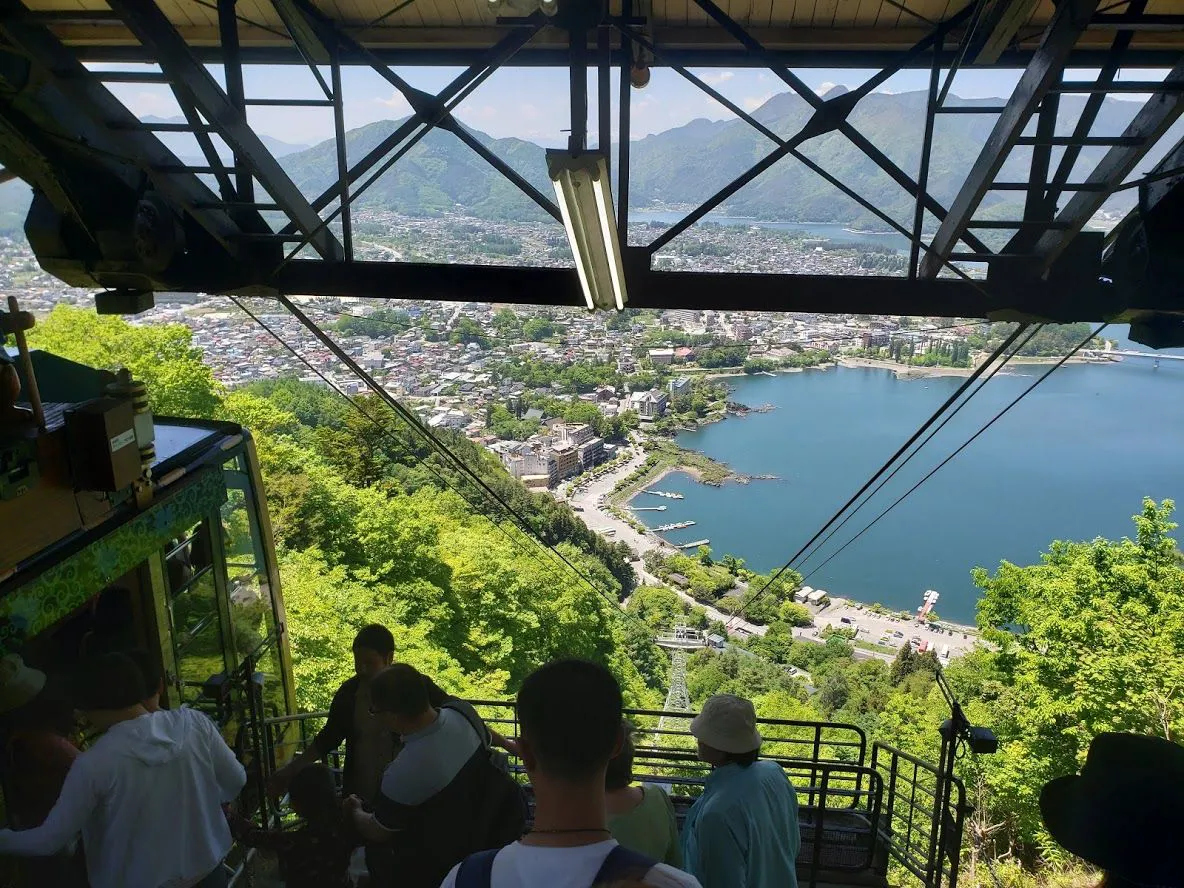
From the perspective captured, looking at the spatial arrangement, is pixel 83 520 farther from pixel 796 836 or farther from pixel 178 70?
pixel 796 836

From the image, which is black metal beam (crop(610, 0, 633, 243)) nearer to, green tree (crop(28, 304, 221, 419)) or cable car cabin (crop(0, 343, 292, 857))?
cable car cabin (crop(0, 343, 292, 857))

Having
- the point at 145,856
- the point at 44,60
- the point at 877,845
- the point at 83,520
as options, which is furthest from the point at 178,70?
the point at 877,845

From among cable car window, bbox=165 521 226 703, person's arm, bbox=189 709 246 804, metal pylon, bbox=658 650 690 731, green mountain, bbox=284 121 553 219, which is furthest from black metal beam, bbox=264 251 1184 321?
metal pylon, bbox=658 650 690 731

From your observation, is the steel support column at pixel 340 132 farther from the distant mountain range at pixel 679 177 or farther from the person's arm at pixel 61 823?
the distant mountain range at pixel 679 177

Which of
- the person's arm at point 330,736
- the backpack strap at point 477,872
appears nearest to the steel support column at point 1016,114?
the backpack strap at point 477,872

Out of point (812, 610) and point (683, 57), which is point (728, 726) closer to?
point (683, 57)
